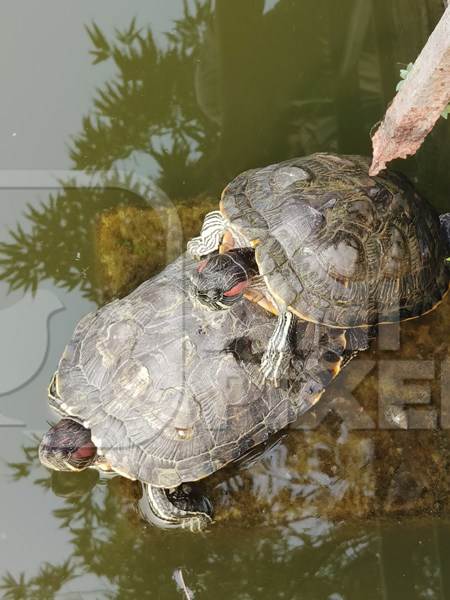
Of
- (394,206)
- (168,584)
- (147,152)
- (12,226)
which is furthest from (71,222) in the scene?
(168,584)

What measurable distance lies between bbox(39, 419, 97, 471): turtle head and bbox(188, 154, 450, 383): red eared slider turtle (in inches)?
37.5

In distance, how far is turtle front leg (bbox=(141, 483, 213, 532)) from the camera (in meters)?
3.25

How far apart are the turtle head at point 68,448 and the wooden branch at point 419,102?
210cm

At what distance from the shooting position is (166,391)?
114 inches

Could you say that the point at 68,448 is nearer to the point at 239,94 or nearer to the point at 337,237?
the point at 337,237

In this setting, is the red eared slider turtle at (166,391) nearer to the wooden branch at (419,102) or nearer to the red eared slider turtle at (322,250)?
the red eared slider turtle at (322,250)

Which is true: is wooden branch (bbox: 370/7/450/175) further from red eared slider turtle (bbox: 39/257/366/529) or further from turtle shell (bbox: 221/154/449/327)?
red eared slider turtle (bbox: 39/257/366/529)

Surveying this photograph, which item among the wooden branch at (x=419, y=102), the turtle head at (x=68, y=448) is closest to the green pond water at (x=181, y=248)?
the turtle head at (x=68, y=448)

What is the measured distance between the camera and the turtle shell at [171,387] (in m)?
2.88

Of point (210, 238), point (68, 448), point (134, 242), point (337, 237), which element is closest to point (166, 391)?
point (68, 448)

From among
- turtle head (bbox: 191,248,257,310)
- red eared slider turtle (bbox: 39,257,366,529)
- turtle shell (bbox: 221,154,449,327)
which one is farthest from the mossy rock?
turtle head (bbox: 191,248,257,310)

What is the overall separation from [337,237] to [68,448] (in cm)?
175

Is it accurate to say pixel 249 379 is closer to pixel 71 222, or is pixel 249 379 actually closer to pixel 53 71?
pixel 71 222

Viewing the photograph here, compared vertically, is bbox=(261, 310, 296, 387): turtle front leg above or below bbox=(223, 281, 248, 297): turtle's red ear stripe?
below
